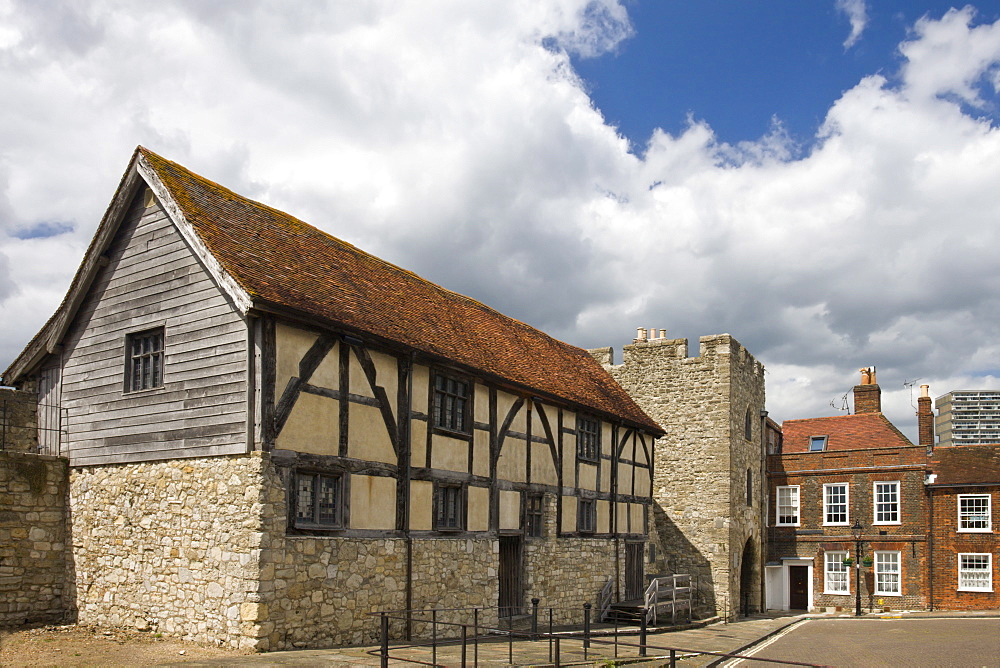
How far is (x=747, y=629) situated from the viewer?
24.8 meters

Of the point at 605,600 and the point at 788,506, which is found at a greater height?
the point at 788,506

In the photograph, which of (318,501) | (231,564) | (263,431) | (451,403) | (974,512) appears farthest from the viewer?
(974,512)

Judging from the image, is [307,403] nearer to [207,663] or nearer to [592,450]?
[207,663]

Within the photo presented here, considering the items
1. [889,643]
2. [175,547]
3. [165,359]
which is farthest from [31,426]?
[889,643]

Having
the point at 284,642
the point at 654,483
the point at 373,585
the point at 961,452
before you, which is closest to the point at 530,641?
the point at 373,585

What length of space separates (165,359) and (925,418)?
30598 millimetres

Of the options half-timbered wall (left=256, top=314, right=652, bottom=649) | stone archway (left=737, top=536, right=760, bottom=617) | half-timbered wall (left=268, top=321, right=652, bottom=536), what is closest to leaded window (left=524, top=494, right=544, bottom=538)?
half-timbered wall (left=256, top=314, right=652, bottom=649)

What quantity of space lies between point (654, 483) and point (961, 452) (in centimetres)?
1227

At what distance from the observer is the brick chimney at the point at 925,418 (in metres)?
35.0

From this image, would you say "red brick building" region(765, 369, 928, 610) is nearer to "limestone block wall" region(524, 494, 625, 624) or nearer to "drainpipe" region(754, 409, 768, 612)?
"drainpipe" region(754, 409, 768, 612)

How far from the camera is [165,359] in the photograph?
15.2 metres

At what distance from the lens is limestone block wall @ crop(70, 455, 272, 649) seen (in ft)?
44.0

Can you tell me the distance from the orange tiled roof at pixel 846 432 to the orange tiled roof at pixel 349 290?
16.3 metres

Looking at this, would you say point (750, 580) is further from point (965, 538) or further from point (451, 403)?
point (451, 403)
